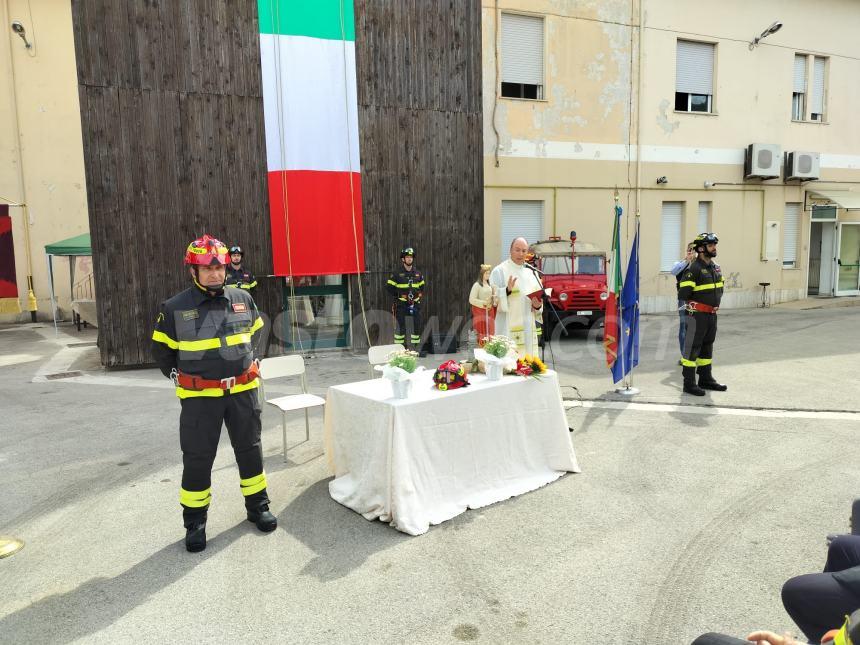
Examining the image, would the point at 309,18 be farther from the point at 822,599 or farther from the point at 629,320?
the point at 822,599

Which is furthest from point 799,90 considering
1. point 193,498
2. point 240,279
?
point 193,498

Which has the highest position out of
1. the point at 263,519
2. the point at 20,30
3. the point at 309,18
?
the point at 20,30

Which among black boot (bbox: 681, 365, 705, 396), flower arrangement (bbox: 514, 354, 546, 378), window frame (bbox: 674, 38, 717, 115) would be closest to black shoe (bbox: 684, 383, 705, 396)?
black boot (bbox: 681, 365, 705, 396)

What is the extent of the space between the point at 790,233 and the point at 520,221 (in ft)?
32.6

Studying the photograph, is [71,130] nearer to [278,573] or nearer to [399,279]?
[399,279]

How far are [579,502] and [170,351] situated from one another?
340cm

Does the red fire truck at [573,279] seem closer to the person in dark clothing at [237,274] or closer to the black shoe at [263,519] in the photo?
the person in dark clothing at [237,274]

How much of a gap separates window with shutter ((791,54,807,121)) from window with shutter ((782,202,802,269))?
9.28ft

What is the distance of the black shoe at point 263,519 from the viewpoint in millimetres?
4511

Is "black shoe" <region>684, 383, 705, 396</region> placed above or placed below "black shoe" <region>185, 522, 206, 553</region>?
below

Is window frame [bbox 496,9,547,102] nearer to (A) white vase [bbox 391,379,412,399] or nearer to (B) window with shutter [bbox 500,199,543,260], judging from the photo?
(B) window with shutter [bbox 500,199,543,260]

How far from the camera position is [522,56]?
619 inches

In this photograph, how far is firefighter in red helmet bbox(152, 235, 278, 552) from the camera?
4.20 meters


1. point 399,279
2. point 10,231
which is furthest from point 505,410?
point 10,231
